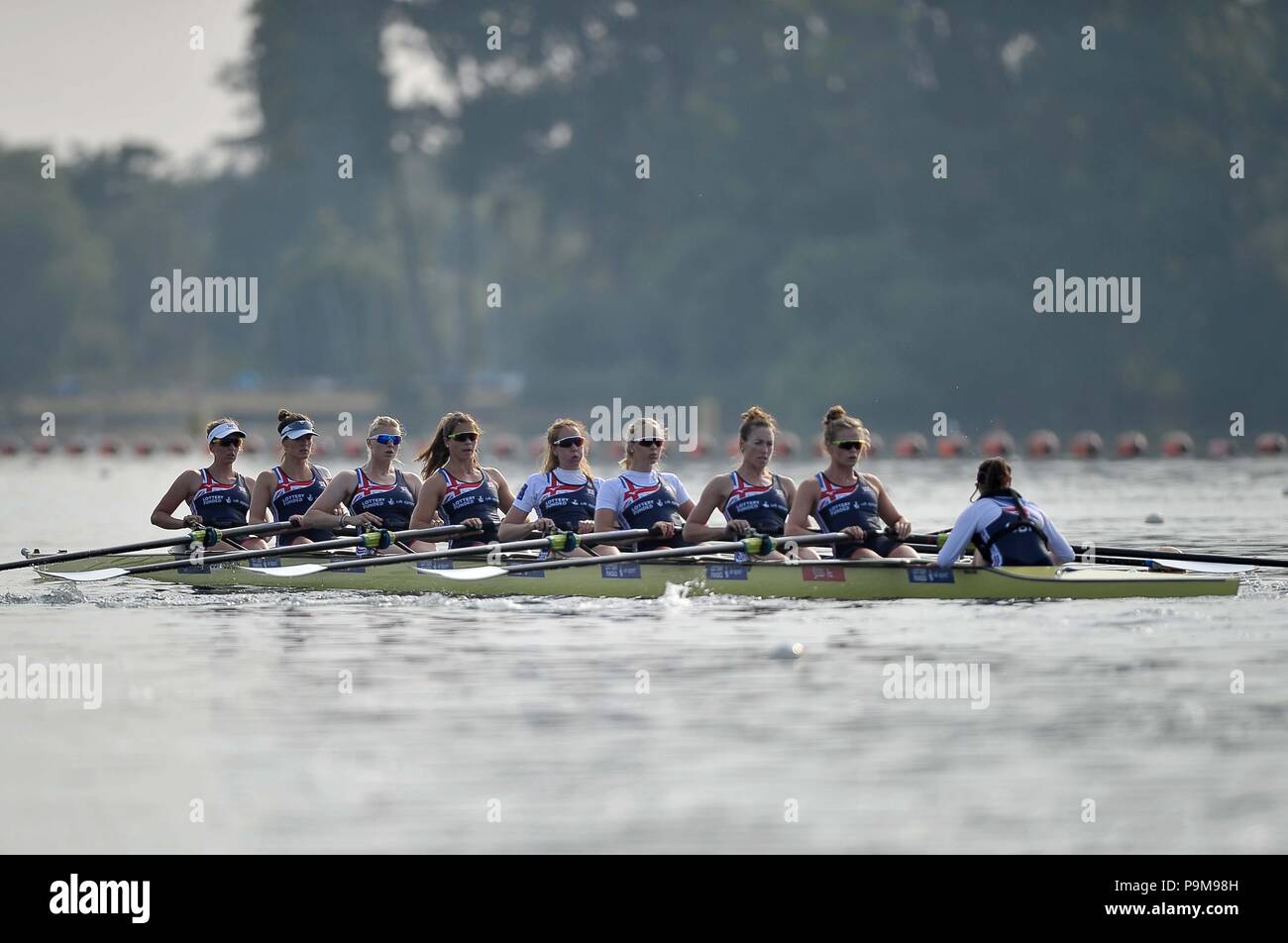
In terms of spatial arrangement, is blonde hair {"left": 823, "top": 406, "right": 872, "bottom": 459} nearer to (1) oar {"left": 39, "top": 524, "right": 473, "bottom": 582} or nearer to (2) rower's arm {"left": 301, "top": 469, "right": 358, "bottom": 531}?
(1) oar {"left": 39, "top": 524, "right": 473, "bottom": 582}

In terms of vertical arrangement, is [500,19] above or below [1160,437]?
above

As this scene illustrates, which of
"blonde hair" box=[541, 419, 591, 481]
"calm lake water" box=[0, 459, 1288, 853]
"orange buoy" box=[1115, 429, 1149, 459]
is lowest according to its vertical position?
"calm lake water" box=[0, 459, 1288, 853]

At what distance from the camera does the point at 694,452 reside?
51.2 metres

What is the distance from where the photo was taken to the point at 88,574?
56.0 feet

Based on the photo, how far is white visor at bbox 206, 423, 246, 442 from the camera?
1728 cm

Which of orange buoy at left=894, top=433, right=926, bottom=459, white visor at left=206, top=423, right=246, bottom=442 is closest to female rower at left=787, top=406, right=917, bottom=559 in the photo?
white visor at left=206, top=423, right=246, bottom=442

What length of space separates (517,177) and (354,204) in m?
14.8

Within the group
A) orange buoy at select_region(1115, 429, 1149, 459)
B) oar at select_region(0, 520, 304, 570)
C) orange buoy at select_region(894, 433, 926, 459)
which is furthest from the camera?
orange buoy at select_region(894, 433, 926, 459)

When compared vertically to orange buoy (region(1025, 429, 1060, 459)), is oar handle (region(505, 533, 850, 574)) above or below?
below

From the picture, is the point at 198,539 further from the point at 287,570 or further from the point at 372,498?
the point at 372,498

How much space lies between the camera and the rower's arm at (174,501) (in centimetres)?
1748

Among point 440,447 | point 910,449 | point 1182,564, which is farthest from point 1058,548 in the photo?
point 910,449
